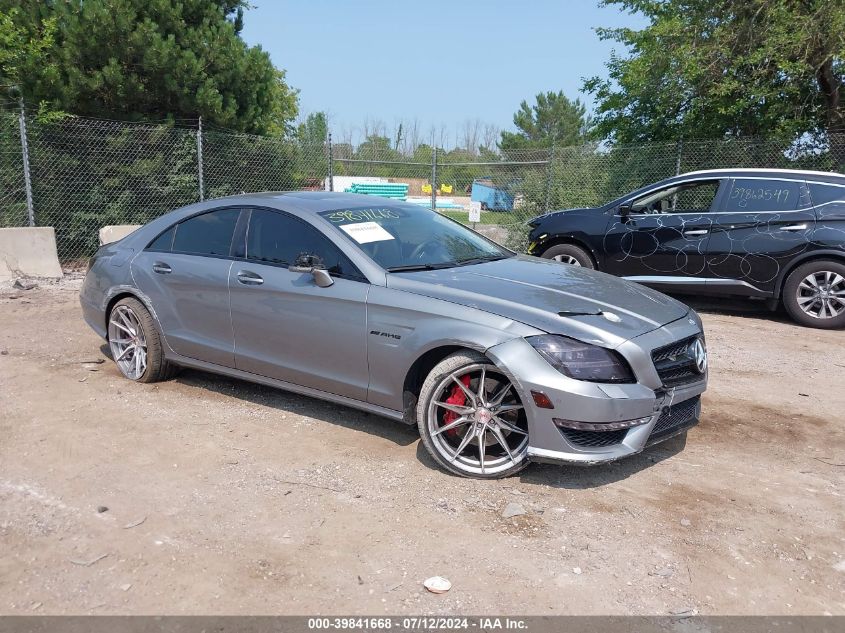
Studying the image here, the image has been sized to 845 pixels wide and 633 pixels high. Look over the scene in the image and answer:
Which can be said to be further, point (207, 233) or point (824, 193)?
point (824, 193)

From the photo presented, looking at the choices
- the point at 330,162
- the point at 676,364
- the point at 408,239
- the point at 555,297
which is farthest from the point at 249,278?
the point at 330,162

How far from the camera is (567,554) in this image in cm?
312

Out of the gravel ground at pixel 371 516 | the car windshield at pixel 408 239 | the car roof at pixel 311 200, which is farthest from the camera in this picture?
the car roof at pixel 311 200

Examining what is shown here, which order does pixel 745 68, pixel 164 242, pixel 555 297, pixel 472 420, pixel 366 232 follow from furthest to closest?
pixel 745 68 < pixel 164 242 < pixel 366 232 < pixel 555 297 < pixel 472 420

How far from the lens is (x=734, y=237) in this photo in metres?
8.01

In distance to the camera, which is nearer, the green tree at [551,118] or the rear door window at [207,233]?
the rear door window at [207,233]

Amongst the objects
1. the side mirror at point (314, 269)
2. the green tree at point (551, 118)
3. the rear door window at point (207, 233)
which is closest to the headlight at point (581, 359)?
the side mirror at point (314, 269)

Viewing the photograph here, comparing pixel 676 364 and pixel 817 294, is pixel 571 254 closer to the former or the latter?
pixel 817 294

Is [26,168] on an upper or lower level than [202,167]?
lower

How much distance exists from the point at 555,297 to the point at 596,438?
887 mm

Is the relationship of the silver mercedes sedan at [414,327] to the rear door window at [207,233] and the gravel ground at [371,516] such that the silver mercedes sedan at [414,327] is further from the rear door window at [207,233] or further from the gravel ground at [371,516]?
the gravel ground at [371,516]

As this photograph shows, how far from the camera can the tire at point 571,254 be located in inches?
356

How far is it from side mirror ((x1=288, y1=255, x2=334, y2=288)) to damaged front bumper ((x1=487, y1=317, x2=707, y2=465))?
1.24 m

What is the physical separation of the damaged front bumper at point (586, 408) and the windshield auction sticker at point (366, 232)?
132 cm
